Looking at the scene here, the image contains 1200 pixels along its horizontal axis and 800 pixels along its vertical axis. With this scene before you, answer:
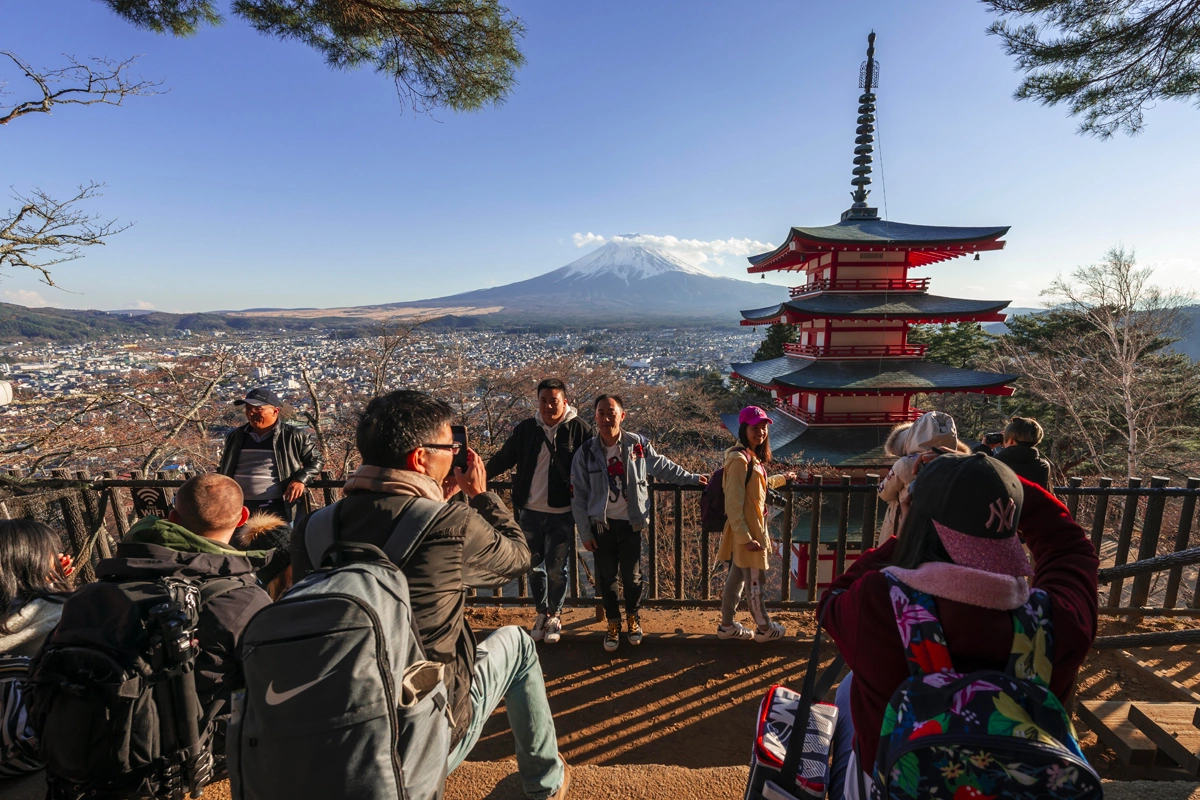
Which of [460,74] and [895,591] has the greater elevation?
[460,74]

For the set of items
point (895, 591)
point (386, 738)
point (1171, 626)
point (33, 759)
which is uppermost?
point (895, 591)

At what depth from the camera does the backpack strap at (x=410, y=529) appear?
1289 millimetres

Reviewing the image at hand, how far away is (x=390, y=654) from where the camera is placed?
1.13 metres

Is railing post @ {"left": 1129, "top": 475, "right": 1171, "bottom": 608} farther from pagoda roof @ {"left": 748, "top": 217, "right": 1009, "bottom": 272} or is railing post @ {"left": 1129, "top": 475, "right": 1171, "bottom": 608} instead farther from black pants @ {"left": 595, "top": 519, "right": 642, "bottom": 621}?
pagoda roof @ {"left": 748, "top": 217, "right": 1009, "bottom": 272}

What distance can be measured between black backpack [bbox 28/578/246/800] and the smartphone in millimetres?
854

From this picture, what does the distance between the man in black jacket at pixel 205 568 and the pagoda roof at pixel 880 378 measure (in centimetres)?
1228

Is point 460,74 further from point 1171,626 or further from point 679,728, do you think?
point 1171,626

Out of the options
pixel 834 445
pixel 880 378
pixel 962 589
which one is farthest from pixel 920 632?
pixel 880 378

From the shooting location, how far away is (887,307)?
12.5 m

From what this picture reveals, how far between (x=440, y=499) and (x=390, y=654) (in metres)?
0.45

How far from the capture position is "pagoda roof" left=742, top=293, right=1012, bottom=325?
12.3m

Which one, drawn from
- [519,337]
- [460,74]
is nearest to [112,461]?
[460,74]

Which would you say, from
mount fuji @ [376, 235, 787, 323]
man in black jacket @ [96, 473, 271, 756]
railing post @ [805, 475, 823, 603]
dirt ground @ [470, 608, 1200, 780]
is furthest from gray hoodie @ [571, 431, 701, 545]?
mount fuji @ [376, 235, 787, 323]

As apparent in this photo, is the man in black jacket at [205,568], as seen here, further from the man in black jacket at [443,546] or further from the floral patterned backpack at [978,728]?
the floral patterned backpack at [978,728]
